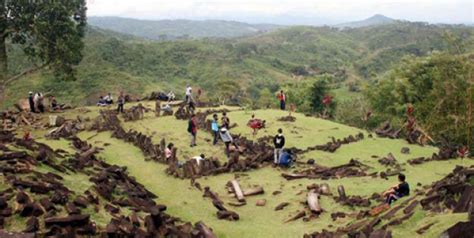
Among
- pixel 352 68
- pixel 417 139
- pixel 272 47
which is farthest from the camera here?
pixel 272 47

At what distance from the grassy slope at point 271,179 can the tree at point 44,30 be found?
8.14m

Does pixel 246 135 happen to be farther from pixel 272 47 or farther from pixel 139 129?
pixel 272 47

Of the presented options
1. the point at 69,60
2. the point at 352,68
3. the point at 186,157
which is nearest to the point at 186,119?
the point at 186,157

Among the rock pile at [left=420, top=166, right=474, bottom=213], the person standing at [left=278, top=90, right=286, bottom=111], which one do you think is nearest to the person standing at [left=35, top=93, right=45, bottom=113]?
the person standing at [left=278, top=90, right=286, bottom=111]

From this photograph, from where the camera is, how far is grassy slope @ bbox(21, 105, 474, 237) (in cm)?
1326

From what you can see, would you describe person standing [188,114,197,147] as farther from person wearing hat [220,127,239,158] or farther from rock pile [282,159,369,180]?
rock pile [282,159,369,180]

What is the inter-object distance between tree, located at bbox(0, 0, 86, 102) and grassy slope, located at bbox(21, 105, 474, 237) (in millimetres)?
8143

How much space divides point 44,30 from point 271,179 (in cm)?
2177

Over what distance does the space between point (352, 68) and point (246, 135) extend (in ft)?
389

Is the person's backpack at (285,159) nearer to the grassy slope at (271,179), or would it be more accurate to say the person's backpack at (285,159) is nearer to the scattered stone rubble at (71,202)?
the grassy slope at (271,179)

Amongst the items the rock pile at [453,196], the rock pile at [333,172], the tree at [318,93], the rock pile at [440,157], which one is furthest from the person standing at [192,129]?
the tree at [318,93]

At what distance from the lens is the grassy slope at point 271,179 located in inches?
522

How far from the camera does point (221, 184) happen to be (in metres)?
18.5

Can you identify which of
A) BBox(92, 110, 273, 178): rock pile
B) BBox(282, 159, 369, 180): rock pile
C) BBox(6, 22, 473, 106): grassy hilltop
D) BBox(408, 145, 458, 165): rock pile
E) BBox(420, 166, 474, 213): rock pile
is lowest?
BBox(6, 22, 473, 106): grassy hilltop
